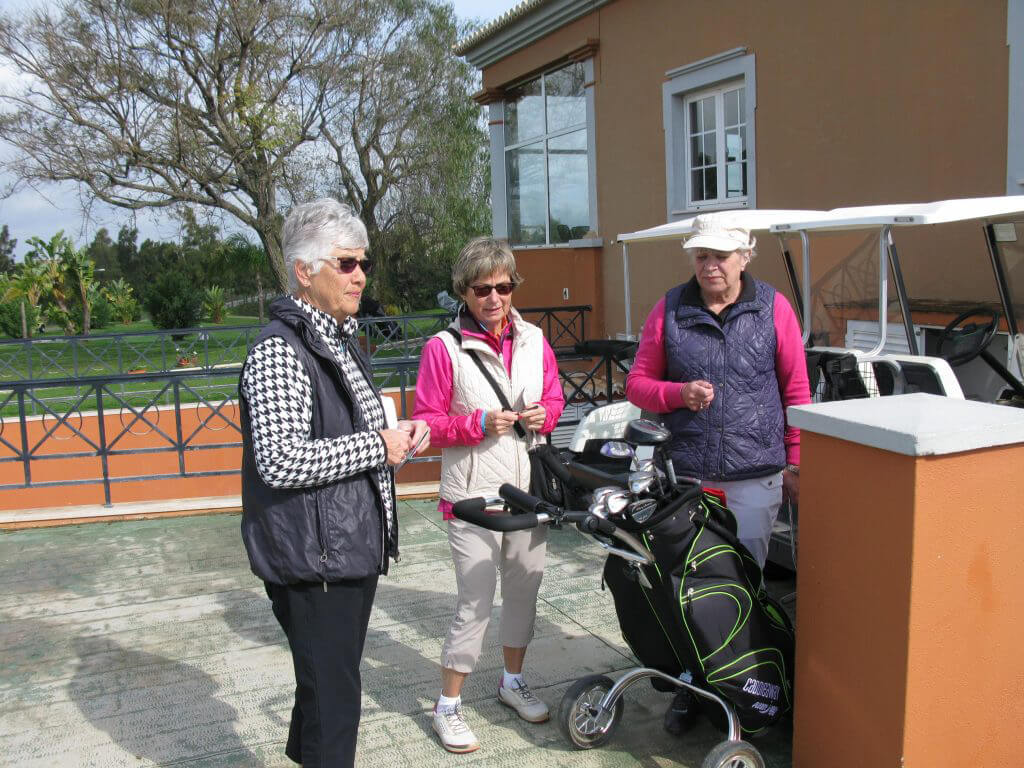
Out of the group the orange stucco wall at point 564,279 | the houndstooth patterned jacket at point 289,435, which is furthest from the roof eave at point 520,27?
the houndstooth patterned jacket at point 289,435

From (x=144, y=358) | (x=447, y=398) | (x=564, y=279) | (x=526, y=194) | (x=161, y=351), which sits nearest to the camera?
(x=447, y=398)

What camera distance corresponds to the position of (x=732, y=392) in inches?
128

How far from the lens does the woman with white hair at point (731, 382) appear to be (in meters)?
3.25

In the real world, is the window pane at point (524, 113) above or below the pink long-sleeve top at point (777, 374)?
above

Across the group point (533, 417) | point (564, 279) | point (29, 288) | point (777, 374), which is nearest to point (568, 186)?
point (564, 279)

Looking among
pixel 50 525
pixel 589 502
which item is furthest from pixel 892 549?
pixel 50 525

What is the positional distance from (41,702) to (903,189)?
296 inches

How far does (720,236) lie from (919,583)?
1.39 metres

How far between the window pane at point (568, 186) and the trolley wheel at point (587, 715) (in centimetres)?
1095

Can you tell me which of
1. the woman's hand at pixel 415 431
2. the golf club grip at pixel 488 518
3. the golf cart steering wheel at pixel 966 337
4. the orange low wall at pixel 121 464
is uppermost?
the golf cart steering wheel at pixel 966 337

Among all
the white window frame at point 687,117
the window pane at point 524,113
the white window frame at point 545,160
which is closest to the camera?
the white window frame at point 687,117

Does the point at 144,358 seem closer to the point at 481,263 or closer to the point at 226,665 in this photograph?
the point at 226,665

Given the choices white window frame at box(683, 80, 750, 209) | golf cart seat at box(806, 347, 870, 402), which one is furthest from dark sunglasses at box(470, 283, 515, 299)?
white window frame at box(683, 80, 750, 209)

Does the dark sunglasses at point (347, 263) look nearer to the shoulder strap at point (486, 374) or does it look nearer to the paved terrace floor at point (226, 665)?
the shoulder strap at point (486, 374)
